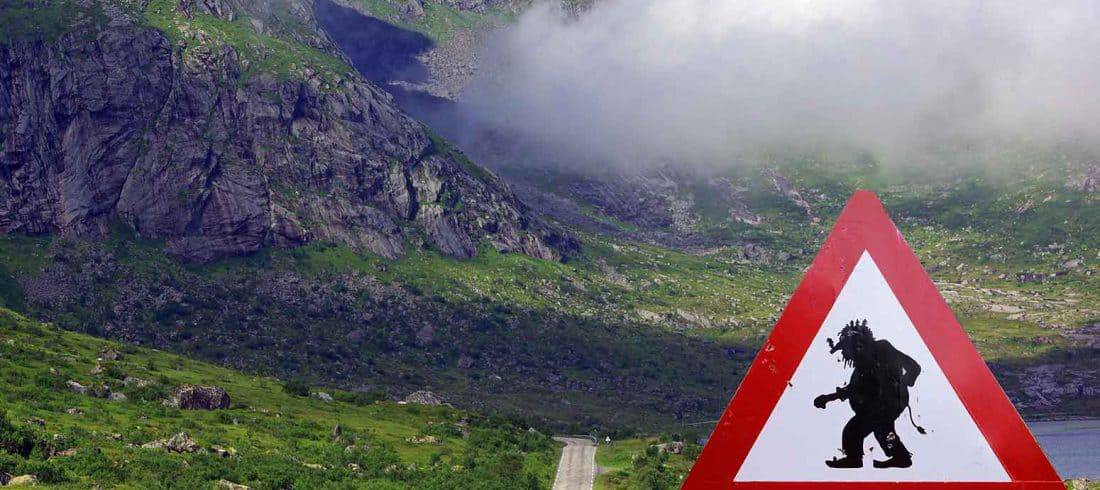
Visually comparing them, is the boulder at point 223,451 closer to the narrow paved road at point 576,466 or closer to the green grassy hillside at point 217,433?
the green grassy hillside at point 217,433

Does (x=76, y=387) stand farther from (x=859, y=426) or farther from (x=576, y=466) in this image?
(x=859, y=426)

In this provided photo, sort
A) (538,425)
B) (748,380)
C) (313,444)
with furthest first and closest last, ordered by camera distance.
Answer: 1. (538,425)
2. (313,444)
3. (748,380)

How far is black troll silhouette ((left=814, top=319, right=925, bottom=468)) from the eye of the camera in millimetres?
10680

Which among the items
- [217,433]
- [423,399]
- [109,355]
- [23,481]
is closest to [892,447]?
[23,481]

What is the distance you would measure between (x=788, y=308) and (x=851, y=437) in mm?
1335

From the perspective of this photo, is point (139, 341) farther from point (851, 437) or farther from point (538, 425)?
point (851, 437)

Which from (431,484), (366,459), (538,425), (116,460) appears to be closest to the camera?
(116,460)

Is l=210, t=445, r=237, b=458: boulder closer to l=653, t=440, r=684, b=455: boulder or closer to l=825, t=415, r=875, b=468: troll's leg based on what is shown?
l=653, t=440, r=684, b=455: boulder

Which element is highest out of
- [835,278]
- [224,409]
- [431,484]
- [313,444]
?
[224,409]

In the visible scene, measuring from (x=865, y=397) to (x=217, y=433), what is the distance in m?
84.3

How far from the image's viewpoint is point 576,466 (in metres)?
117

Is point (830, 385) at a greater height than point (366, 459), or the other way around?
point (366, 459)

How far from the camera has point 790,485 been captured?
1067 cm

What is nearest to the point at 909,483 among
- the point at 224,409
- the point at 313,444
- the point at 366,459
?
the point at 366,459
